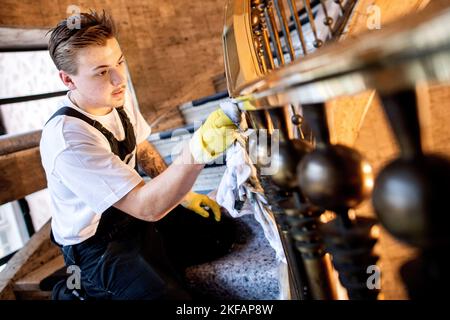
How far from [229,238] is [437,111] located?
4.34ft

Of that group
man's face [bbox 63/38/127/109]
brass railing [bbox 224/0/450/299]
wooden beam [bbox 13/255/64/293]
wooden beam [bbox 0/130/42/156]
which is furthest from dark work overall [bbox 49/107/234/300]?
wooden beam [bbox 0/130/42/156]

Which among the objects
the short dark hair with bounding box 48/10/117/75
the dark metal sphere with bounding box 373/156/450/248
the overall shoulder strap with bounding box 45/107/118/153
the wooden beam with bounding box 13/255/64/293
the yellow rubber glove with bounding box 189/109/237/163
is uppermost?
the short dark hair with bounding box 48/10/117/75

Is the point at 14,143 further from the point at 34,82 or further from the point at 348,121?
the point at 348,121

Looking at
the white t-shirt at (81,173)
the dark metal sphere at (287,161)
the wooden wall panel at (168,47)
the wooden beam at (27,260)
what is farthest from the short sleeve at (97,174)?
the wooden wall panel at (168,47)

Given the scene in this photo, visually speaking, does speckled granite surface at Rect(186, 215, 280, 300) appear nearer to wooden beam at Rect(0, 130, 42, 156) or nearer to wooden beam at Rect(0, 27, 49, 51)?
wooden beam at Rect(0, 130, 42, 156)

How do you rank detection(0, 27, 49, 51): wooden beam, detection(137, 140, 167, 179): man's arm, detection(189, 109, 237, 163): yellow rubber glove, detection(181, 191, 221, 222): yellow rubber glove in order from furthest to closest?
detection(0, 27, 49, 51): wooden beam < detection(137, 140, 167, 179): man's arm < detection(181, 191, 221, 222): yellow rubber glove < detection(189, 109, 237, 163): yellow rubber glove

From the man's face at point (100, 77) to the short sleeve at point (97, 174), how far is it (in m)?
0.30

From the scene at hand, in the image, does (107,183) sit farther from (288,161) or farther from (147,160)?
(288,161)

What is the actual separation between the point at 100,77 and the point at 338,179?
1.44m

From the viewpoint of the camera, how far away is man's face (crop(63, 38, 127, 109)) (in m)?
1.57

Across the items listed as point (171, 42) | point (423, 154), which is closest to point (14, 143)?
point (171, 42)

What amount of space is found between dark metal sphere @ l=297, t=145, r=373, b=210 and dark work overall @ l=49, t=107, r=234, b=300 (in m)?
1.33

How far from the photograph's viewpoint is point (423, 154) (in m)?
0.27

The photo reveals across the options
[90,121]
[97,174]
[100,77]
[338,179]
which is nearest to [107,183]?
[97,174]
